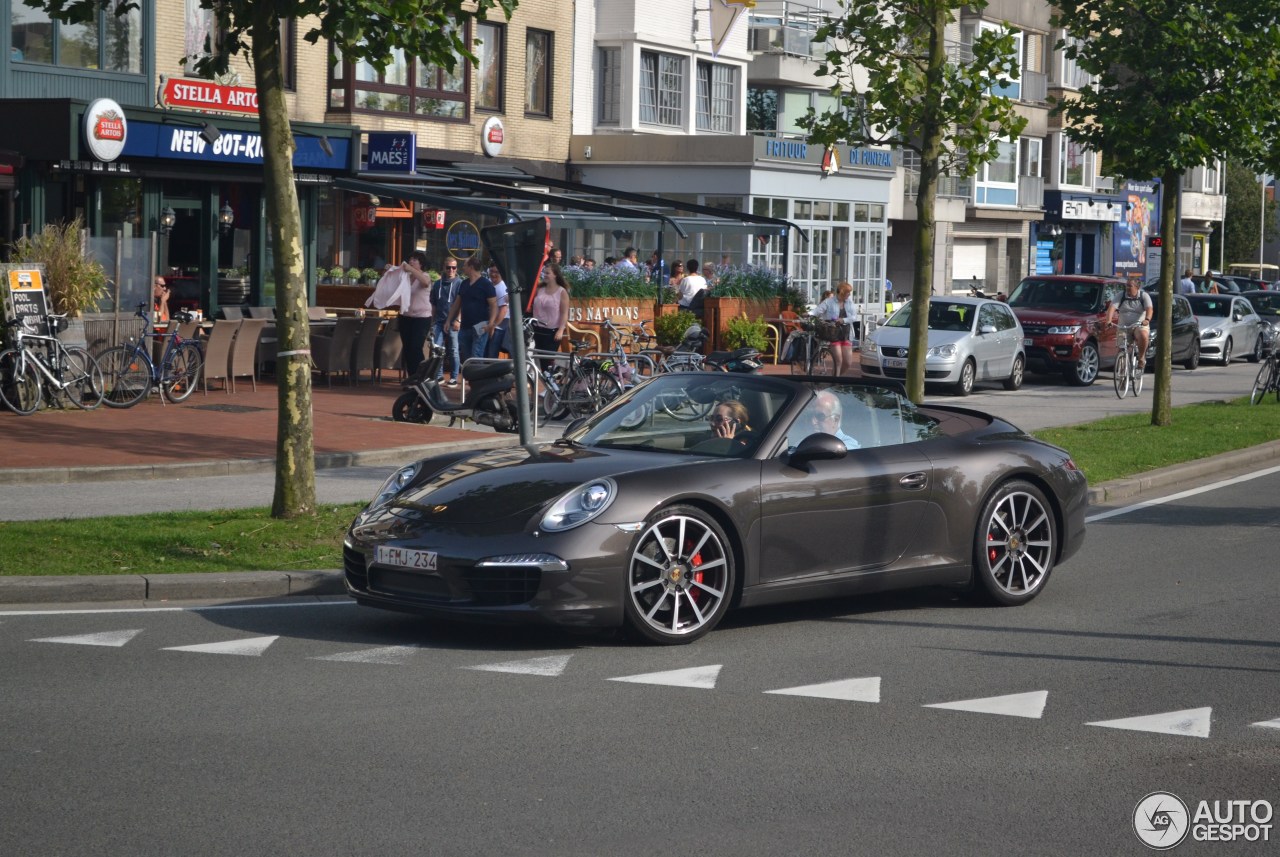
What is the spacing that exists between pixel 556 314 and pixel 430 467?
1229cm

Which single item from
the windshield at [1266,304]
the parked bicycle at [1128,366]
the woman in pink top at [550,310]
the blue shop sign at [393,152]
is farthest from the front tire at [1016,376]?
the windshield at [1266,304]

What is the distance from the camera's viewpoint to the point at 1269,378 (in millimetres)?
24781

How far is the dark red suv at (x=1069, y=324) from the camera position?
2980 cm

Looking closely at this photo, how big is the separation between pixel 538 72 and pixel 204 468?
24074 mm

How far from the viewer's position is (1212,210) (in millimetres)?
79500

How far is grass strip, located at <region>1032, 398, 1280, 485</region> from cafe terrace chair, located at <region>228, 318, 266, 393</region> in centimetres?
965

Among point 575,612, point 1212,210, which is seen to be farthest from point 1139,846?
point 1212,210

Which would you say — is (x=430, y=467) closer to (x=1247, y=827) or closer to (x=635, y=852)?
(x=635, y=852)

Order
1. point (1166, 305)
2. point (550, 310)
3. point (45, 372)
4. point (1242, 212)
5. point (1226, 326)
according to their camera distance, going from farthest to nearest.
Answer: point (1242, 212), point (1226, 326), point (550, 310), point (1166, 305), point (45, 372)

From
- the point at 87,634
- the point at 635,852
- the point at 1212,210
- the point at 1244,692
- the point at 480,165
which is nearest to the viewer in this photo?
the point at 635,852

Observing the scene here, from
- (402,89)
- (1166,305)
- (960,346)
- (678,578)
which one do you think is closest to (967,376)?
(960,346)

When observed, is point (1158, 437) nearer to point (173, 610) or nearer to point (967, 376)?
point (967, 376)

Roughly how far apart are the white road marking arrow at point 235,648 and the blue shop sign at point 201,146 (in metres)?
14.8

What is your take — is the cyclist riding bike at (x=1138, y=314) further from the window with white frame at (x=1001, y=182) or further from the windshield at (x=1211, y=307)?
the window with white frame at (x=1001, y=182)
